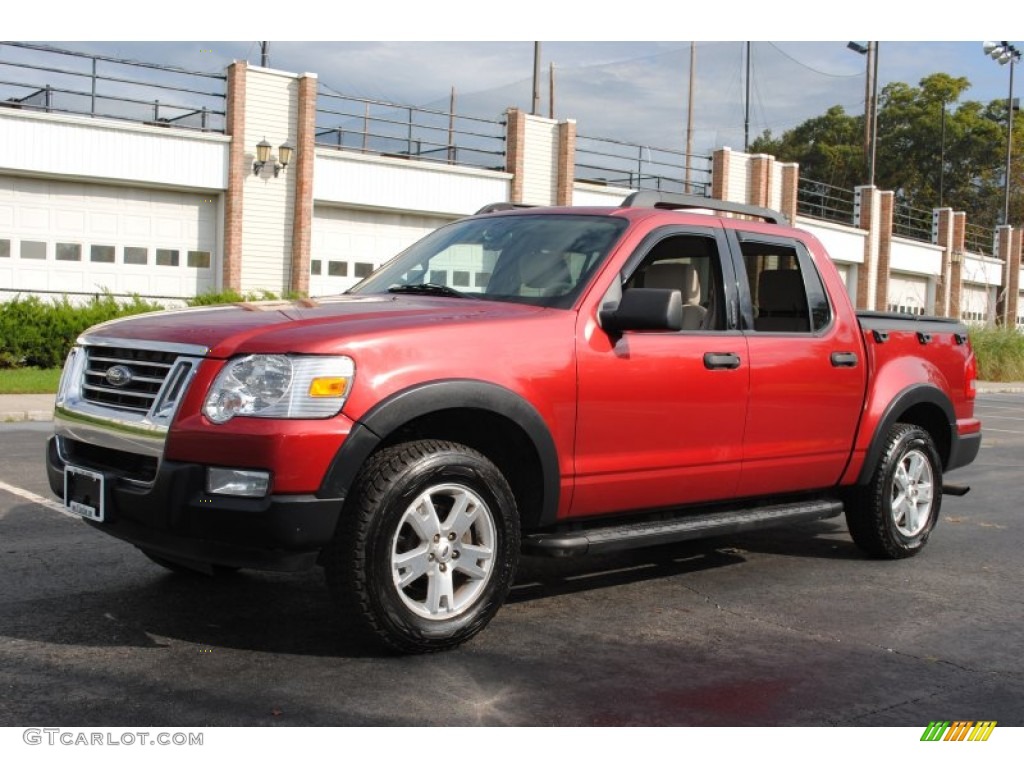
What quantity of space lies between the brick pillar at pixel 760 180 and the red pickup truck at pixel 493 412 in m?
35.4

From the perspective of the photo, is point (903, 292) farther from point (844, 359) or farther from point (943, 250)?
point (844, 359)

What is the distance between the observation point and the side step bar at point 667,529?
5023 millimetres

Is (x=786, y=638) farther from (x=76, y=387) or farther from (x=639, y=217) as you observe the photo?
(x=76, y=387)

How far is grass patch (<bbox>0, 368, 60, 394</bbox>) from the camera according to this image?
1580 centimetres

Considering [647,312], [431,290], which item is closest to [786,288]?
[647,312]

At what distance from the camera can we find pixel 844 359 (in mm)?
6375

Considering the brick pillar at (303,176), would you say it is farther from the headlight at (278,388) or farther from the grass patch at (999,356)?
the headlight at (278,388)

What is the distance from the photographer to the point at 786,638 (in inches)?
200

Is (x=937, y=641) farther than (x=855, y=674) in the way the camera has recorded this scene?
Yes

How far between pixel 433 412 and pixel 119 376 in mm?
1269

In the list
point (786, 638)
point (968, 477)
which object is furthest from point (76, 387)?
point (968, 477)

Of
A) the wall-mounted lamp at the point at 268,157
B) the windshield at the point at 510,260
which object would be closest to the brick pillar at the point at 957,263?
the wall-mounted lamp at the point at 268,157

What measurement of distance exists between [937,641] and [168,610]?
3401 mm
